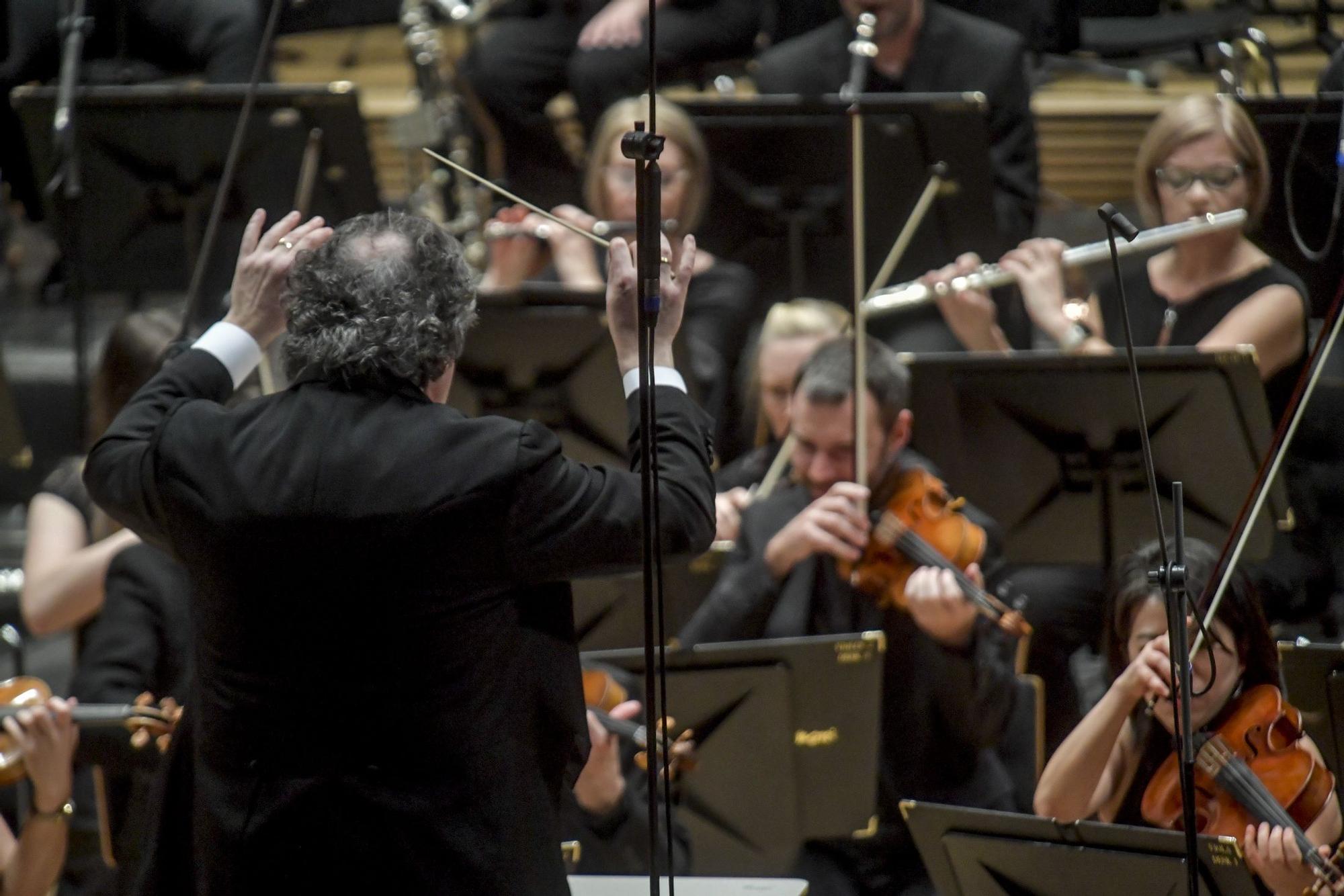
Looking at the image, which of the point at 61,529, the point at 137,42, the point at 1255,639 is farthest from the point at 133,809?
the point at 137,42

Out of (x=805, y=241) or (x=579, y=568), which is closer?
(x=579, y=568)

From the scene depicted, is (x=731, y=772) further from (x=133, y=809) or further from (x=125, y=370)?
(x=125, y=370)

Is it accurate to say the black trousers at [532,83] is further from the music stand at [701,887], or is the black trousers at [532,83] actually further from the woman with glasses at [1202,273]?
the music stand at [701,887]

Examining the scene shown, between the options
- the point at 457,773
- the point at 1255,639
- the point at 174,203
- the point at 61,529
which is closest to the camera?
the point at 457,773

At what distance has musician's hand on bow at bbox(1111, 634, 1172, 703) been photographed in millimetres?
2291

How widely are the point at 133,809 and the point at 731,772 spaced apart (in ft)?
2.94

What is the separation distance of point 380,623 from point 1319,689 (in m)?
1.37

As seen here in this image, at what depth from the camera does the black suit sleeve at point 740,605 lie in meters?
2.91

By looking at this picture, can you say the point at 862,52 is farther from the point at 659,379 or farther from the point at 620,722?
the point at 659,379

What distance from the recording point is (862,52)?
3566 mm

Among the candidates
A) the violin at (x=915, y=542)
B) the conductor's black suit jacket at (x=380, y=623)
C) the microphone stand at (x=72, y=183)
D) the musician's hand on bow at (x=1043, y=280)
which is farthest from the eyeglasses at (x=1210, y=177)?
the microphone stand at (x=72, y=183)

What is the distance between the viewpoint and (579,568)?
5.63ft

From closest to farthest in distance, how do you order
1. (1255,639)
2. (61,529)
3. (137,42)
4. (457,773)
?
(457,773), (1255,639), (61,529), (137,42)

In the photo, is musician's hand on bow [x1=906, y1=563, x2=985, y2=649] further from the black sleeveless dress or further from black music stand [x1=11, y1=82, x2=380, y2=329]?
black music stand [x1=11, y1=82, x2=380, y2=329]
